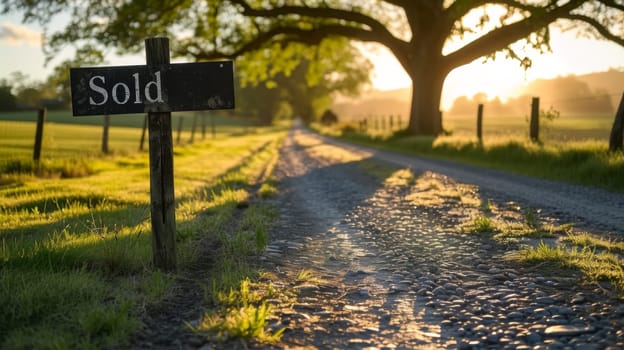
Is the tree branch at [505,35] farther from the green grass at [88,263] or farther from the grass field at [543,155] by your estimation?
the green grass at [88,263]

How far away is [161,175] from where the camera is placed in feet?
13.4

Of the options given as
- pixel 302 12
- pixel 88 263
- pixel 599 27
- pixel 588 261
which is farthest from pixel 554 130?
pixel 88 263

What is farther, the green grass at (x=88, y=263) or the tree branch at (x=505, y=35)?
the tree branch at (x=505, y=35)

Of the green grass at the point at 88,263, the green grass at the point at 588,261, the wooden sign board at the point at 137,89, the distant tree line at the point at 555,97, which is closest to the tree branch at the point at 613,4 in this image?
the green grass at the point at 588,261

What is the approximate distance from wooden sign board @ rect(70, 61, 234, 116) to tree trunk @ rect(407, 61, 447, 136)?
57.9 feet

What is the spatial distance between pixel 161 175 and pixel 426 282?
7.64 ft

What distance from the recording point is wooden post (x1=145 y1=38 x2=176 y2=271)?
13.3 feet

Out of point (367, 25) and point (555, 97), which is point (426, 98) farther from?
point (555, 97)

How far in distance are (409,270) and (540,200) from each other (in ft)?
15.3

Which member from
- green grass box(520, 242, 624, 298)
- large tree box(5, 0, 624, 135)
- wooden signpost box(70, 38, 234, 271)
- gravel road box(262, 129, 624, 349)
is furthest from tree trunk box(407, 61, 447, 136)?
wooden signpost box(70, 38, 234, 271)

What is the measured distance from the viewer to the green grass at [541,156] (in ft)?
33.1

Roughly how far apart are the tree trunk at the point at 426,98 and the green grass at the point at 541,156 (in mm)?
1592

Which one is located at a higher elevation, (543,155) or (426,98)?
(426,98)

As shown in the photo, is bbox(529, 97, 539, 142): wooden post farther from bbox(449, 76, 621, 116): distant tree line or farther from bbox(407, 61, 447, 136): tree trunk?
bbox(449, 76, 621, 116): distant tree line
